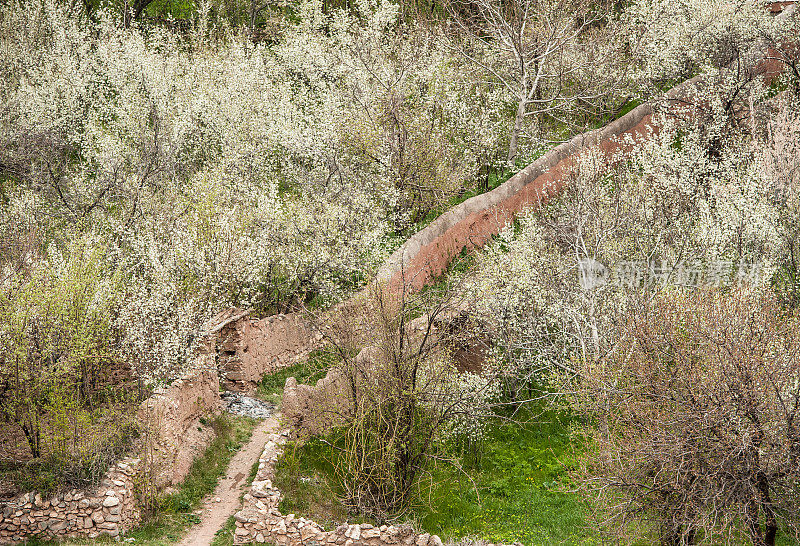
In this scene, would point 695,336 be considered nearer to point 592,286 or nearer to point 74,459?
point 592,286

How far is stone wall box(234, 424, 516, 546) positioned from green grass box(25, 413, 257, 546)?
4.52 ft

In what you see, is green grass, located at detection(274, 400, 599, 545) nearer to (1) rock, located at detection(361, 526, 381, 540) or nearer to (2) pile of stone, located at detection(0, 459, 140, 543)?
(1) rock, located at detection(361, 526, 381, 540)

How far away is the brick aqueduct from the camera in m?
15.6

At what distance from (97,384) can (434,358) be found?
8035mm

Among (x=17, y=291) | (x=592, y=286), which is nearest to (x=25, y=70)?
(x=17, y=291)

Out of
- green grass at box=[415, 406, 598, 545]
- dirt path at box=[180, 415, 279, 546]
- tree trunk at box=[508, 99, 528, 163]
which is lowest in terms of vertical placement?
green grass at box=[415, 406, 598, 545]

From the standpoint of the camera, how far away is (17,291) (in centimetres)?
1791

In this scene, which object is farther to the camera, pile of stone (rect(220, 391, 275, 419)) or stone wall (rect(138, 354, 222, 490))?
pile of stone (rect(220, 391, 275, 419))

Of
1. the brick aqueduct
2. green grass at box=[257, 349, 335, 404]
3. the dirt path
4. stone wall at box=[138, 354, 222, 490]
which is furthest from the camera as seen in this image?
green grass at box=[257, 349, 335, 404]

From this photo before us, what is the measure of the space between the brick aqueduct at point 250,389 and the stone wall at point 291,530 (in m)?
0.02

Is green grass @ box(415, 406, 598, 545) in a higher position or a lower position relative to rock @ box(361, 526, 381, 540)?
lower

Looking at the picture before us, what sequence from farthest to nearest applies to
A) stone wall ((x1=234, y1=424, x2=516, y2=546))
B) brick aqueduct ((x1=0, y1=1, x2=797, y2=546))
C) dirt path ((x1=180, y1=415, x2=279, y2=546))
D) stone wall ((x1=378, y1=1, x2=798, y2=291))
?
stone wall ((x1=378, y1=1, x2=798, y2=291)), dirt path ((x1=180, y1=415, x2=279, y2=546)), brick aqueduct ((x1=0, y1=1, x2=797, y2=546)), stone wall ((x1=234, y1=424, x2=516, y2=546))

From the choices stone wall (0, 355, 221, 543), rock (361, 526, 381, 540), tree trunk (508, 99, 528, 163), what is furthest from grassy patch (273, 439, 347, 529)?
tree trunk (508, 99, 528, 163)

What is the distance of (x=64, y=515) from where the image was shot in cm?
1577
